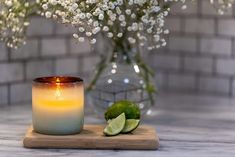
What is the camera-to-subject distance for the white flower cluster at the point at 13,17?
1250 millimetres

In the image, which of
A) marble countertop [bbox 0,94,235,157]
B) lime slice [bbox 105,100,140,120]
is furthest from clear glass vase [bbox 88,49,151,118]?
lime slice [bbox 105,100,140,120]

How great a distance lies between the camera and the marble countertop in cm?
108

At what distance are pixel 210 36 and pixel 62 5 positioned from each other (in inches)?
30.6

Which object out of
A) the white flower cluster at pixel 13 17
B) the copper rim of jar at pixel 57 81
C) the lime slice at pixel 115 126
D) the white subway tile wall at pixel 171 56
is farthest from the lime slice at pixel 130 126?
the white subway tile wall at pixel 171 56

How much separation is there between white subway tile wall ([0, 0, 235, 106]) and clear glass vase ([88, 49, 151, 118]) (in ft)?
0.83

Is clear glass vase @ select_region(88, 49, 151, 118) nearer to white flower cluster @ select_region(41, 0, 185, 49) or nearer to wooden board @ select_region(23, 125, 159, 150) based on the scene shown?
white flower cluster @ select_region(41, 0, 185, 49)

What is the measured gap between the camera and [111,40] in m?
1.36

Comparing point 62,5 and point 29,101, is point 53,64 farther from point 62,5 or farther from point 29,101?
point 62,5

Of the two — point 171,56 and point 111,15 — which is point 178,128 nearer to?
point 111,15

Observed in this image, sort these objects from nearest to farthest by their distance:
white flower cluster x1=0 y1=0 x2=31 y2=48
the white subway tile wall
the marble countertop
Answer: the marble countertop → white flower cluster x1=0 y1=0 x2=31 y2=48 → the white subway tile wall

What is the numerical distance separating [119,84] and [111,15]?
0.26 meters

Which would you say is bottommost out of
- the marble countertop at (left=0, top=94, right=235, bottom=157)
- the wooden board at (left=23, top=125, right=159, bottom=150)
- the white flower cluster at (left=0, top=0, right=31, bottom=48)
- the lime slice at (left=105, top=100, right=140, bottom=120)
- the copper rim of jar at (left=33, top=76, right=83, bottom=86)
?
the marble countertop at (left=0, top=94, right=235, bottom=157)

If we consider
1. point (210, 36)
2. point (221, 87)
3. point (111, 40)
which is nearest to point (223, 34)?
point (210, 36)

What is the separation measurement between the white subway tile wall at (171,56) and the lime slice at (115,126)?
509mm
